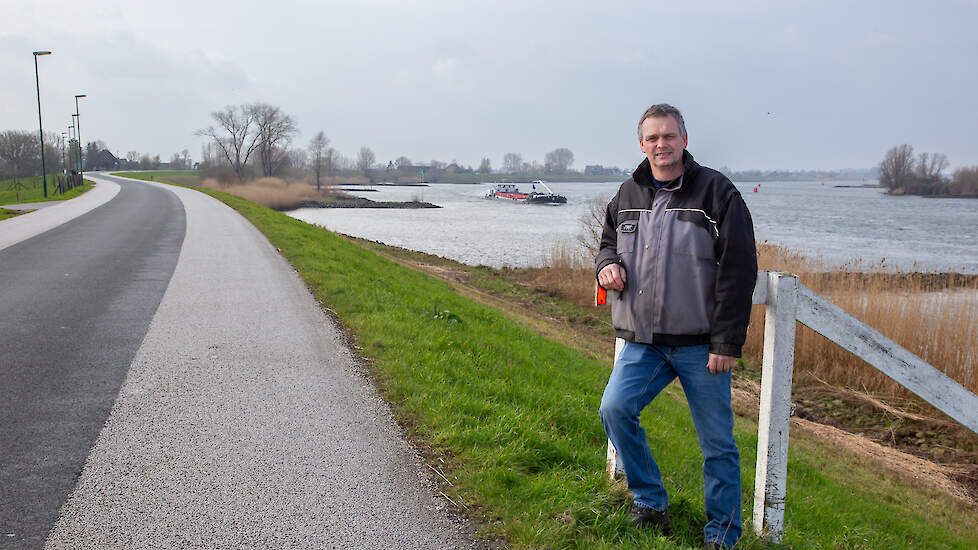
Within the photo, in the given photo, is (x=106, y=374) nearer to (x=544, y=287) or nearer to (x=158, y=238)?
(x=158, y=238)

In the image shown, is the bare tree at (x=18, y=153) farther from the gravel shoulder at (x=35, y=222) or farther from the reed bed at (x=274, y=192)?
the gravel shoulder at (x=35, y=222)

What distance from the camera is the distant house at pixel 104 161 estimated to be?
126 m

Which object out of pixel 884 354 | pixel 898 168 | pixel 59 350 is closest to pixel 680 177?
pixel 884 354

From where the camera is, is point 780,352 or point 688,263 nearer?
point 688,263

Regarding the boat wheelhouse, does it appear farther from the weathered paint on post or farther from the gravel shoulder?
the weathered paint on post

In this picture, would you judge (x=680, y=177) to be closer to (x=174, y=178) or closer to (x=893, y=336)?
(x=893, y=336)

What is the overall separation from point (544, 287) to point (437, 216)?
38.6 m

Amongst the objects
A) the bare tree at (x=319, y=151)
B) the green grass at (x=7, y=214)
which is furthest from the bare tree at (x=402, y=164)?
the green grass at (x=7, y=214)

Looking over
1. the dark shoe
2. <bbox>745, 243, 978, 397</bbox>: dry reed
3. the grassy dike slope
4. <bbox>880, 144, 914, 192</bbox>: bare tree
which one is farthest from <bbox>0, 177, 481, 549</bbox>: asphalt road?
<bbox>880, 144, 914, 192</bbox>: bare tree

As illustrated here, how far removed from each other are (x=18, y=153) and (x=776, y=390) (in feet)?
241

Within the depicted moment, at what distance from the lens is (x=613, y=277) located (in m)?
3.19

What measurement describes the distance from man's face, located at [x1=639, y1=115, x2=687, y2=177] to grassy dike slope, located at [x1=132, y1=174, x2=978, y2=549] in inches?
66.4

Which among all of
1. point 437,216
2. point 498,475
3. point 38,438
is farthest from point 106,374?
point 437,216

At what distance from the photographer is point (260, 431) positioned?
4.44 m
